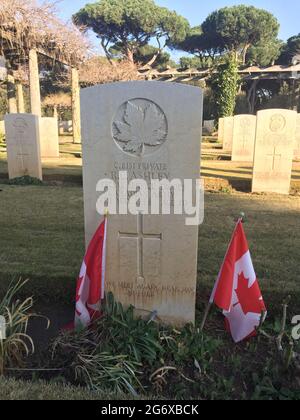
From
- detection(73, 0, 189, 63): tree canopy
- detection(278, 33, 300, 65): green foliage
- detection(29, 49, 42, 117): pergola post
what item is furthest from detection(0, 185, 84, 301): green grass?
detection(278, 33, 300, 65): green foliage

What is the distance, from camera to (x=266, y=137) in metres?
8.30

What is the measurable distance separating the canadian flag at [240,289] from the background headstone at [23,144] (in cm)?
768

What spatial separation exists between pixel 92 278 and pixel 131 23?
46900 mm

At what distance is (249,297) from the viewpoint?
9.40 ft

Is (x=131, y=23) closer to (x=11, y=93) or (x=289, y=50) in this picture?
(x=289, y=50)

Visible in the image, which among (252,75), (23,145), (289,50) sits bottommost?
(23,145)

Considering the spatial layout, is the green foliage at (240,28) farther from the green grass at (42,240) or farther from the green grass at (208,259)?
the green grass at (42,240)

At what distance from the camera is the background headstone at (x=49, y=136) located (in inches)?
555

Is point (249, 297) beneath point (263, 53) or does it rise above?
beneath

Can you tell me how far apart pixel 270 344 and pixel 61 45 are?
57.5 ft

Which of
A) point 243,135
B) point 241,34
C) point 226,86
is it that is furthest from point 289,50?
point 243,135

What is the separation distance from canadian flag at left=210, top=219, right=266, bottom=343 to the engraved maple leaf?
90cm

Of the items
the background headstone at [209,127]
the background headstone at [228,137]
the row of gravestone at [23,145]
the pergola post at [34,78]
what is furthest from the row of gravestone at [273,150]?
the background headstone at [209,127]
